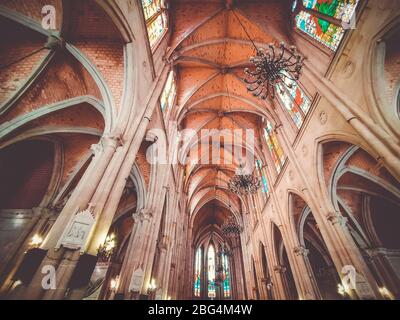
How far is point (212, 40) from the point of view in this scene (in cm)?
1253

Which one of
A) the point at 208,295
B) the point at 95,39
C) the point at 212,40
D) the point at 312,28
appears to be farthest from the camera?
the point at 208,295

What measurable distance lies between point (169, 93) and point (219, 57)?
4781 millimetres

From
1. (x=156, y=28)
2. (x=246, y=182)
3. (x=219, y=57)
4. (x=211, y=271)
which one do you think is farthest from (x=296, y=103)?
(x=211, y=271)

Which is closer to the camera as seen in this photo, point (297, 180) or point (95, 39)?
point (95, 39)

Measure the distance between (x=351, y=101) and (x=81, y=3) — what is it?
366 inches

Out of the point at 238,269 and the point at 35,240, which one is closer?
the point at 35,240

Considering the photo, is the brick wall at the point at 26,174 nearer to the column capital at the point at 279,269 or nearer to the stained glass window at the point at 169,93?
the stained glass window at the point at 169,93

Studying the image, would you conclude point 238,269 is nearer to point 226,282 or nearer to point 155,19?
point 226,282

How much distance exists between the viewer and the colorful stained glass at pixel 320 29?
8141 millimetres

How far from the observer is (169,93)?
40.8 ft

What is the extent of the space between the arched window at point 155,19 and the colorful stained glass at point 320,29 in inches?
295

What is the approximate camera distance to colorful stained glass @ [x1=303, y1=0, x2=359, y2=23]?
729 centimetres

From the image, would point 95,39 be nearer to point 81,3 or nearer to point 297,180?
point 81,3
